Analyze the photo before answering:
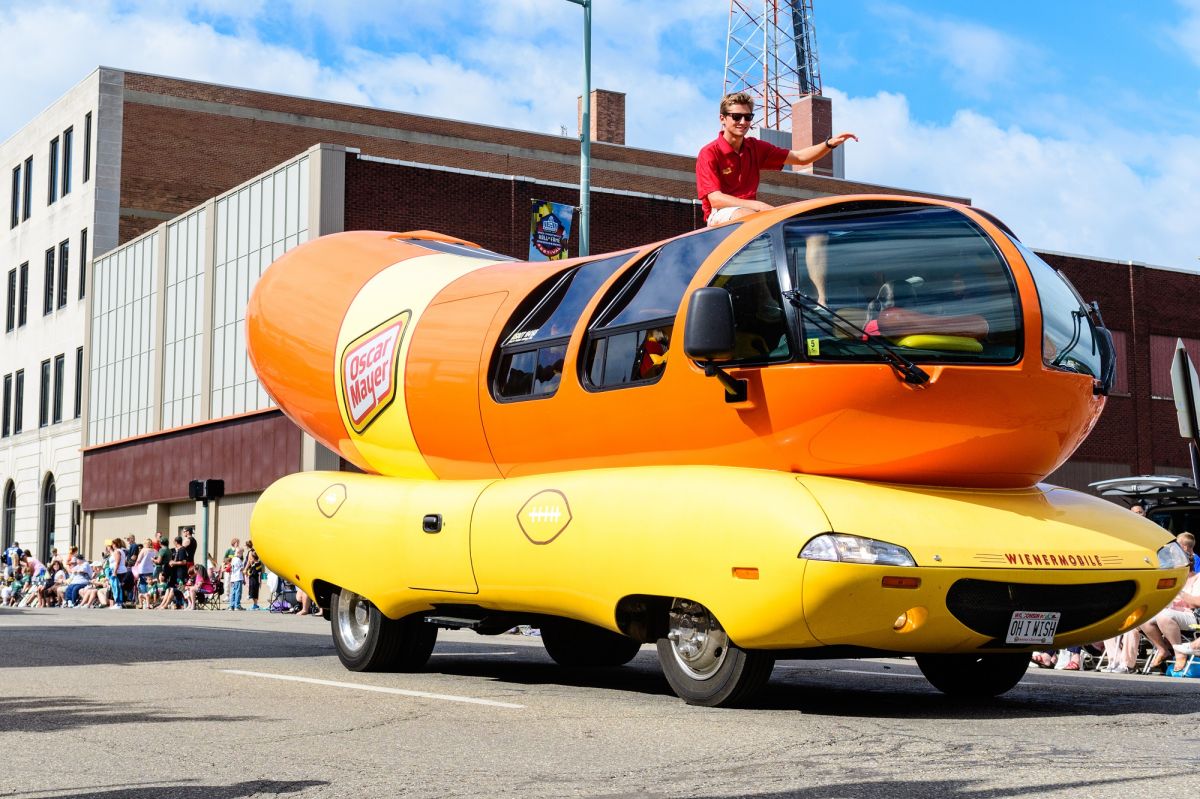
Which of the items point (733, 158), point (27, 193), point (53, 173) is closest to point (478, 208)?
point (53, 173)

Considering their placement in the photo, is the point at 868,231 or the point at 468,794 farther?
the point at 868,231

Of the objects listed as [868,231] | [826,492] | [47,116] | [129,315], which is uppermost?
[47,116]

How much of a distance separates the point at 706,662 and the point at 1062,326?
108 inches

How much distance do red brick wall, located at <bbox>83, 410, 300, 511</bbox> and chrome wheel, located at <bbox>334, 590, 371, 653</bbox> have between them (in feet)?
76.0

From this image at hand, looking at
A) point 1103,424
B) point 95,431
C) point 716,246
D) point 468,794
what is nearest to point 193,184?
point 95,431

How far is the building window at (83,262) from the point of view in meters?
47.5

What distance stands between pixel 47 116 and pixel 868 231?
47.6m

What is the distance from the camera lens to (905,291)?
819 centimetres

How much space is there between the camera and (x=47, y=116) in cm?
5078

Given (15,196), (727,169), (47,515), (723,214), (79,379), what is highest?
(15,196)

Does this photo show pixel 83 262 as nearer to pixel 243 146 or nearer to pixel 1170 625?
pixel 243 146

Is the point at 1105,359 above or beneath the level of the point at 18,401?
beneath

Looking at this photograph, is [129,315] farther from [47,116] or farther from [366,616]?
[366,616]

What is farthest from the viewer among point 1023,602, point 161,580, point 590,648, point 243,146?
point 243,146
